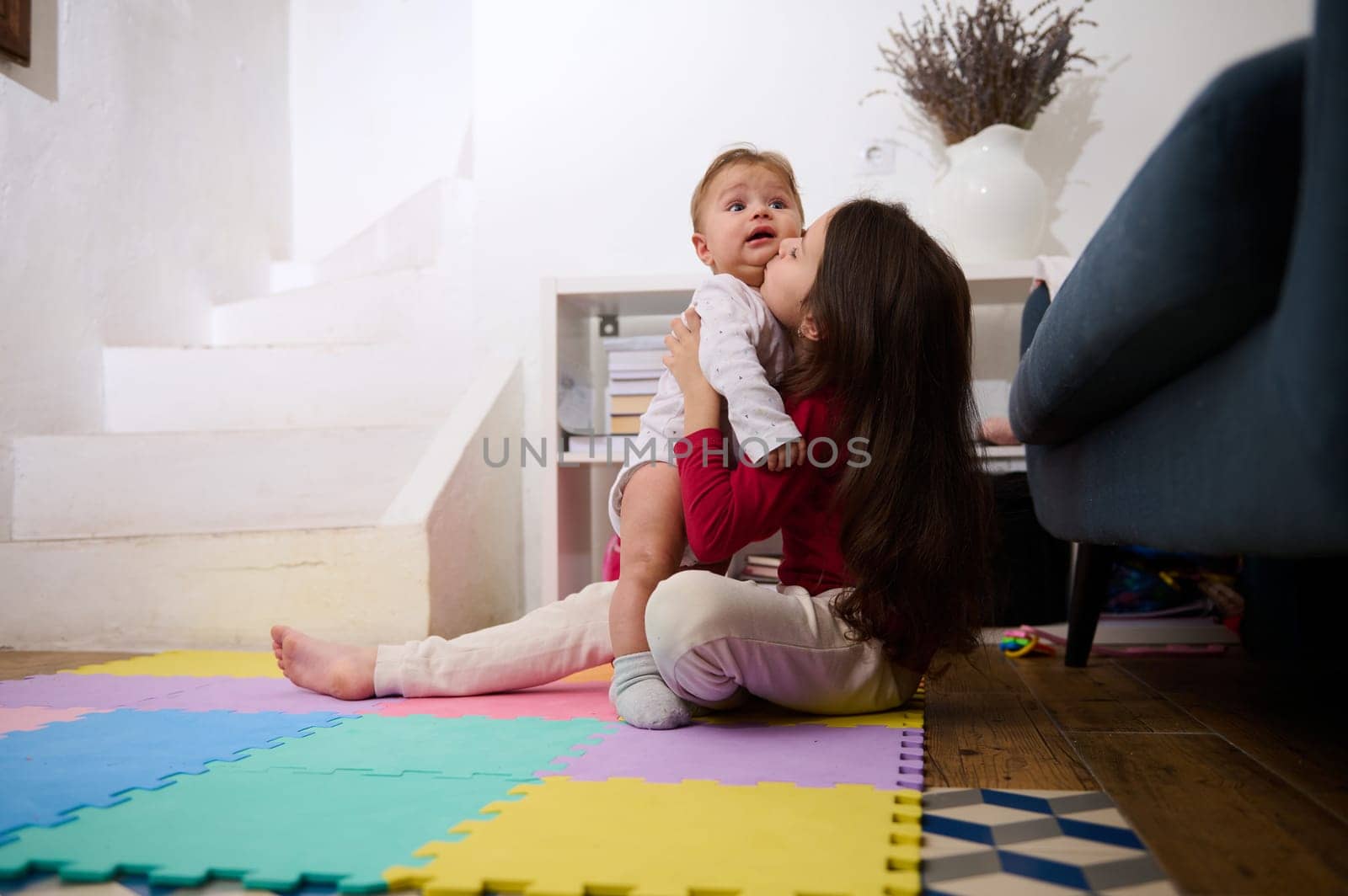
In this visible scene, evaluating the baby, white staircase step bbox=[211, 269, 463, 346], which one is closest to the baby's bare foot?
the baby

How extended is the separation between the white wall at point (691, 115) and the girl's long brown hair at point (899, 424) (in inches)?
52.5

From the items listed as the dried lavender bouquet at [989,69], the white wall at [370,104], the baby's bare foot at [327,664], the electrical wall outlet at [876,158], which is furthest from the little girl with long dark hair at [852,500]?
the white wall at [370,104]

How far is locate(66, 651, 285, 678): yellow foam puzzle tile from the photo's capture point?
1649 millimetres

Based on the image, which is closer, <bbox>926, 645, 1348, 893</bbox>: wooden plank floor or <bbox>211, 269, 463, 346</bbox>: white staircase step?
<bbox>926, 645, 1348, 893</bbox>: wooden plank floor

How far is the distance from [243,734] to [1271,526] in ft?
3.35

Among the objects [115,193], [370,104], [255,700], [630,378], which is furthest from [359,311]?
[255,700]

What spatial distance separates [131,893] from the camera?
69 cm

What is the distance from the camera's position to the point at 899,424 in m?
1.16

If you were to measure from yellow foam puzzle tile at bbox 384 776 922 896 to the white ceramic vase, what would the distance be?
5.16ft

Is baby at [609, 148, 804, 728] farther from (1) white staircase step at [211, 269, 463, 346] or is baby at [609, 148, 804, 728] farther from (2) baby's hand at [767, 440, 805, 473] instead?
(1) white staircase step at [211, 269, 463, 346]

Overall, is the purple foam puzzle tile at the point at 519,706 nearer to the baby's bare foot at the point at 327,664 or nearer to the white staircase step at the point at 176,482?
the baby's bare foot at the point at 327,664

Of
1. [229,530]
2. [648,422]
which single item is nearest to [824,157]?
[648,422]

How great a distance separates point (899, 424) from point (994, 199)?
1202 mm

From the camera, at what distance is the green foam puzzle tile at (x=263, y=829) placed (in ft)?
2.32
